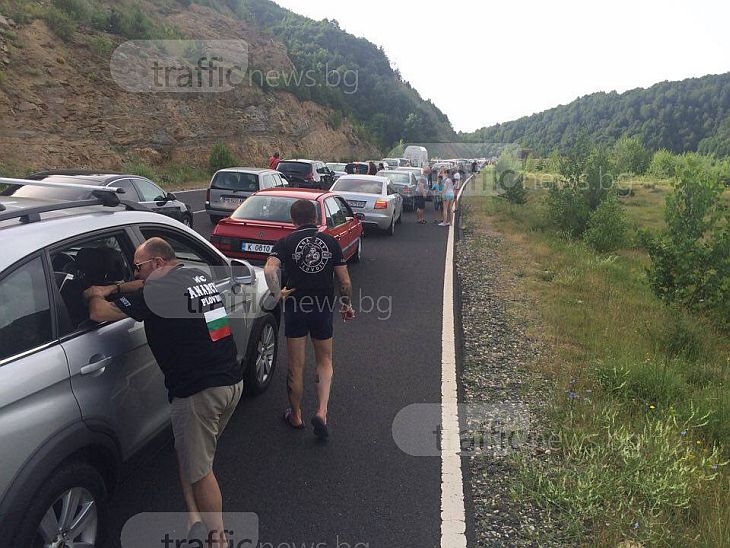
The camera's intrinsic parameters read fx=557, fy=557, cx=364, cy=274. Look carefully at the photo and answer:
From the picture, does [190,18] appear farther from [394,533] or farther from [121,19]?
[394,533]

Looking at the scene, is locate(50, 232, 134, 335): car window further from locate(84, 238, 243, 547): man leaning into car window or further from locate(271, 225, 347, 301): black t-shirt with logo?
locate(271, 225, 347, 301): black t-shirt with logo

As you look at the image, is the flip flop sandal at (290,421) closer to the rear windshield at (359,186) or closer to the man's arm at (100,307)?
the man's arm at (100,307)

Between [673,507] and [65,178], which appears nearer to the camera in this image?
[673,507]

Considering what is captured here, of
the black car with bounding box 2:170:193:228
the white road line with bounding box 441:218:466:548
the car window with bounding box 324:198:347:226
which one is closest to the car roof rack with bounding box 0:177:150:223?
the white road line with bounding box 441:218:466:548

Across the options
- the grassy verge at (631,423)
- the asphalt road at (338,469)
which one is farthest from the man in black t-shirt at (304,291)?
the grassy verge at (631,423)

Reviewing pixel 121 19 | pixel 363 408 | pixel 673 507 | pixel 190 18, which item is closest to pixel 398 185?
pixel 363 408

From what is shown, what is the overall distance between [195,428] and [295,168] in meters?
19.8

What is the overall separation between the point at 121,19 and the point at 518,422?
3602 cm

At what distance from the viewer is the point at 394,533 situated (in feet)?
11.4

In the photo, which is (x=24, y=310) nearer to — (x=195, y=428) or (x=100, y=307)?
(x=100, y=307)

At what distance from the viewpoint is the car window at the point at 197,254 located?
13.5ft

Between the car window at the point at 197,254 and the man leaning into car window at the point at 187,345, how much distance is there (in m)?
0.97

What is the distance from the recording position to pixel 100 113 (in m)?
27.8

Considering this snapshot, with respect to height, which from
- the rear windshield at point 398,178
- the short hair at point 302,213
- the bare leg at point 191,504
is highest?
the short hair at point 302,213
